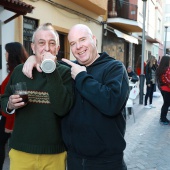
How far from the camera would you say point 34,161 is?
210 centimetres

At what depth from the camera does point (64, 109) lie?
192 centimetres

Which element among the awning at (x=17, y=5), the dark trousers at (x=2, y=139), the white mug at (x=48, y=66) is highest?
the awning at (x=17, y=5)

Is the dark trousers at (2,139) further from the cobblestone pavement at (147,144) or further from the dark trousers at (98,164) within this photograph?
the dark trousers at (98,164)

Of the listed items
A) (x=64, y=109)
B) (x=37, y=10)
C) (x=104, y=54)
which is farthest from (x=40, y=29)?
(x=37, y=10)

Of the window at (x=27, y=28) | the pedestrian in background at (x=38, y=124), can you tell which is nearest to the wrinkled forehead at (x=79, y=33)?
the pedestrian in background at (x=38, y=124)

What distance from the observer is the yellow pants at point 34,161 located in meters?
2.09

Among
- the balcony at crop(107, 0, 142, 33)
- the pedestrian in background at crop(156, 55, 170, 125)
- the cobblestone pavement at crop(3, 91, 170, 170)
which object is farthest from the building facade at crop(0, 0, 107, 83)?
the pedestrian in background at crop(156, 55, 170, 125)

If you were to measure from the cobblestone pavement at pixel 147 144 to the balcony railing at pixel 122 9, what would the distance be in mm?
8243

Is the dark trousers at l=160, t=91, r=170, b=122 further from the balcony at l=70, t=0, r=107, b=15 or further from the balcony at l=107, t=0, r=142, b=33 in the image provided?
the balcony at l=107, t=0, r=142, b=33

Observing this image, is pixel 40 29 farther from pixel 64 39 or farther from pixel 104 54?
pixel 64 39

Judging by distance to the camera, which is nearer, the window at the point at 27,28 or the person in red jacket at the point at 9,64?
the person in red jacket at the point at 9,64

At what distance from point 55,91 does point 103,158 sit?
59cm

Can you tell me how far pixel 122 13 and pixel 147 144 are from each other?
1142 centimetres

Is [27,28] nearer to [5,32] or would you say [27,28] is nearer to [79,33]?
[5,32]
